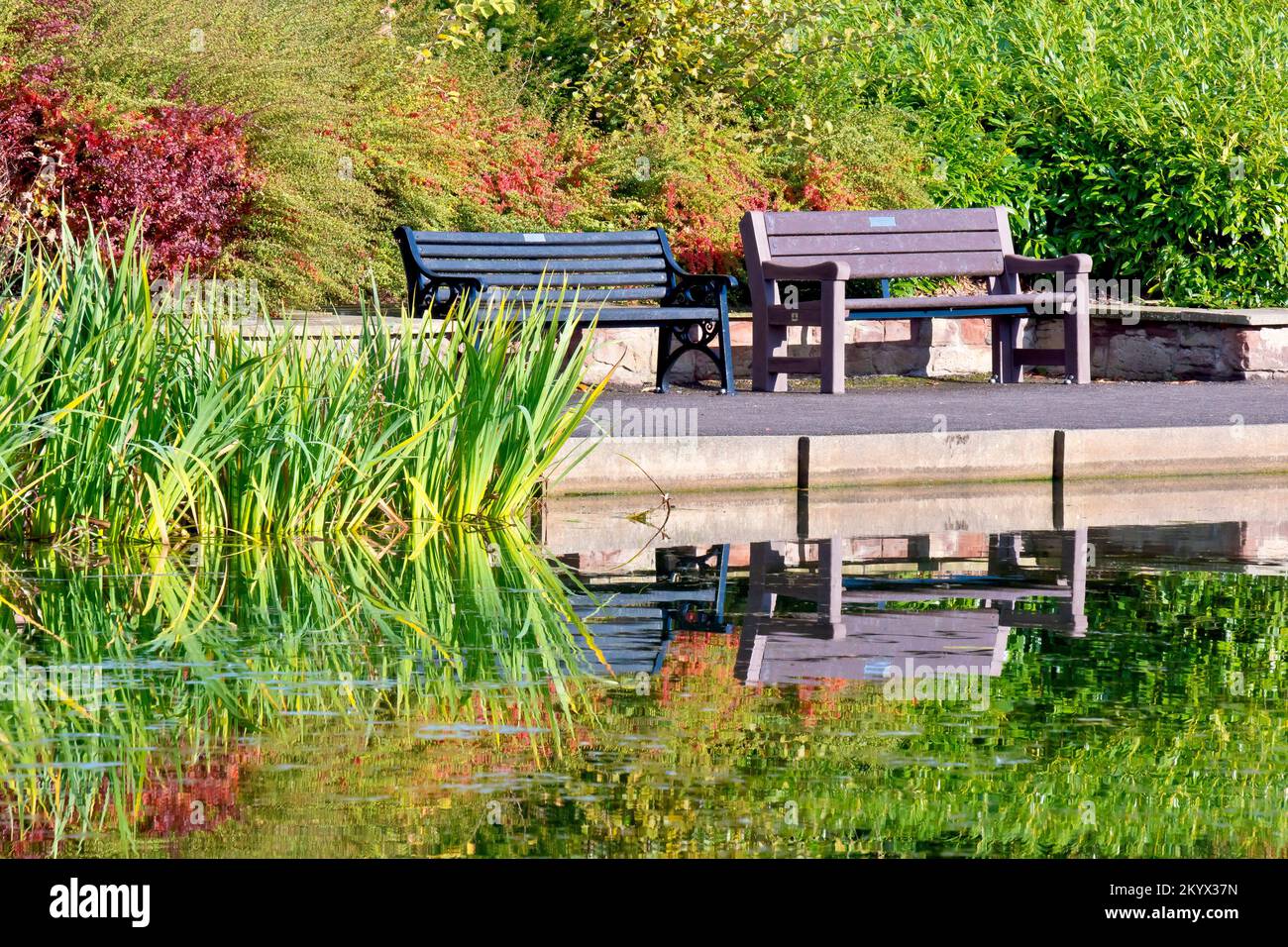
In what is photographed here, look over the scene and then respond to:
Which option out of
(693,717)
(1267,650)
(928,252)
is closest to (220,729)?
(693,717)

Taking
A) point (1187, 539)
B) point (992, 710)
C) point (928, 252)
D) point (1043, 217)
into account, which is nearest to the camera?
point (992, 710)

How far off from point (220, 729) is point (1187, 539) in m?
4.19

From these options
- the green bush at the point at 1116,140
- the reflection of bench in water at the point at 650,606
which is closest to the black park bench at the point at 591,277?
the green bush at the point at 1116,140

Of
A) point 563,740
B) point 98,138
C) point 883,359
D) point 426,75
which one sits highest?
point 426,75

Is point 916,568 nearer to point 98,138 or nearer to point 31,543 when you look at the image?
point 31,543

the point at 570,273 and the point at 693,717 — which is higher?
the point at 570,273

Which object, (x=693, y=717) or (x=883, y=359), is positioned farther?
(x=883, y=359)

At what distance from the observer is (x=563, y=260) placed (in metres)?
11.6

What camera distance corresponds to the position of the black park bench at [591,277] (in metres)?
10.9

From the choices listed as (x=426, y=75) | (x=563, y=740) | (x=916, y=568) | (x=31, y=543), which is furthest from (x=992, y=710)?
(x=426, y=75)

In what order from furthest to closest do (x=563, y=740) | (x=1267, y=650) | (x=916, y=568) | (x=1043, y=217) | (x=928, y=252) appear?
(x=1043, y=217) → (x=928, y=252) → (x=916, y=568) → (x=1267, y=650) → (x=563, y=740)

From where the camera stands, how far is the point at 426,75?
43.9 ft

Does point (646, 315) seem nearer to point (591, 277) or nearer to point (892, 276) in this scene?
point (591, 277)

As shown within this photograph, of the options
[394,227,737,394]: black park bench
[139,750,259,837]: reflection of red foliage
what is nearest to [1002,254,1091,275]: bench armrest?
[394,227,737,394]: black park bench
